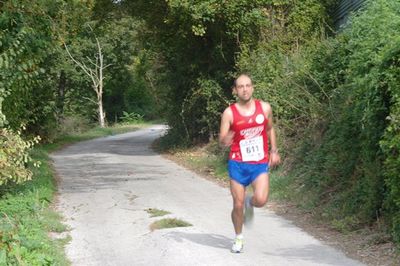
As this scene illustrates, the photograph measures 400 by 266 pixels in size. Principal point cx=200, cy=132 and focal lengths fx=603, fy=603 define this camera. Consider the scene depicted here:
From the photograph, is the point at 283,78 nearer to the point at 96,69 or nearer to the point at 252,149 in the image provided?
the point at 252,149

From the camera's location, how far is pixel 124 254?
7664 mm

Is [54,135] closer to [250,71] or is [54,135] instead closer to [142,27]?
[142,27]

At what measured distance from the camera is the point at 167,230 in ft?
29.4

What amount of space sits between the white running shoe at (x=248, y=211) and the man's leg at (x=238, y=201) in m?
0.09

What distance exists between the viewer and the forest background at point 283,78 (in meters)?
8.62

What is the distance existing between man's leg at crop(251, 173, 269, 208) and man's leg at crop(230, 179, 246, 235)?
0.54 ft

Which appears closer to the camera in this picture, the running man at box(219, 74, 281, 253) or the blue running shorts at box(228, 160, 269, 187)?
the running man at box(219, 74, 281, 253)

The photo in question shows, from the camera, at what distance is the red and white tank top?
23.6ft

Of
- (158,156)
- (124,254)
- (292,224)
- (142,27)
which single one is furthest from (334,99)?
(142,27)

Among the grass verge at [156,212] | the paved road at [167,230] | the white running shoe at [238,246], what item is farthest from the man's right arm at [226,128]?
the grass verge at [156,212]

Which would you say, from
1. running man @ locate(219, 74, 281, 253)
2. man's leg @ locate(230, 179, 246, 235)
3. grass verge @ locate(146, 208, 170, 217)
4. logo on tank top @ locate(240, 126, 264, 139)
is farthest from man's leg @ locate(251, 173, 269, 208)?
grass verge @ locate(146, 208, 170, 217)

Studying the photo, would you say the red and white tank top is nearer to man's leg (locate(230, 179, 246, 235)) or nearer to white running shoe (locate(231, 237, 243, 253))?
man's leg (locate(230, 179, 246, 235))

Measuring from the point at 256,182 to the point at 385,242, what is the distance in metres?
1.87

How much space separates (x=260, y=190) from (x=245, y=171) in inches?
11.7
